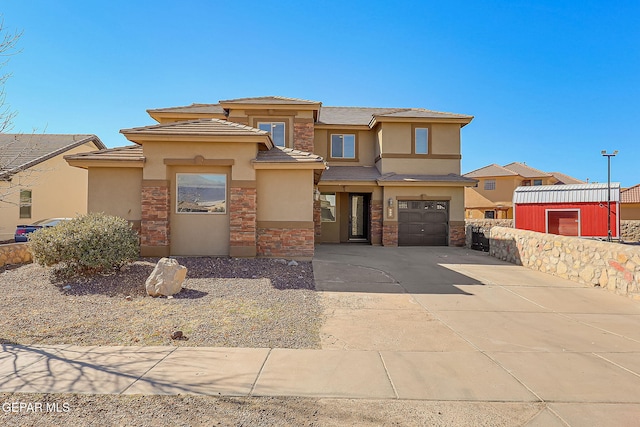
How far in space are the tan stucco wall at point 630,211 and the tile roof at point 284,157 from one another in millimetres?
34534

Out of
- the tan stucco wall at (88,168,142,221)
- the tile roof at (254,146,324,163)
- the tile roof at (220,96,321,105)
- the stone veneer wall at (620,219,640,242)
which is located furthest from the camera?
the stone veneer wall at (620,219,640,242)

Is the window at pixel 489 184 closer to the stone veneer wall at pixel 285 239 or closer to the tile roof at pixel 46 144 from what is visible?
the stone veneer wall at pixel 285 239

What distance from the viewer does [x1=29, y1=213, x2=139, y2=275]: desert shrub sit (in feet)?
27.6

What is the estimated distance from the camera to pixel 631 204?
105ft

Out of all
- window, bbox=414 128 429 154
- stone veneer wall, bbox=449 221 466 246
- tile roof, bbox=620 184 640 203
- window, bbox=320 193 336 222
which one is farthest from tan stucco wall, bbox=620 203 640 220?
window, bbox=320 193 336 222

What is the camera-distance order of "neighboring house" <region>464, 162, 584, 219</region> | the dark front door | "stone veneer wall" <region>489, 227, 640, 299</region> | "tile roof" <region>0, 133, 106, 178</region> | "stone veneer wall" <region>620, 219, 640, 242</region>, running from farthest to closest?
"neighboring house" <region>464, 162, 584, 219</region>, "stone veneer wall" <region>620, 219, 640, 242</region>, the dark front door, "tile roof" <region>0, 133, 106, 178</region>, "stone veneer wall" <region>489, 227, 640, 299</region>

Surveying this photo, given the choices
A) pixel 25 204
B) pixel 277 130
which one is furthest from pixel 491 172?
pixel 25 204

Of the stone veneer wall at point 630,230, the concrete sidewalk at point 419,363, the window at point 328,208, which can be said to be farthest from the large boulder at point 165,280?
the stone veneer wall at point 630,230

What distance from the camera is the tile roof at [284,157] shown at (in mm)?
11416

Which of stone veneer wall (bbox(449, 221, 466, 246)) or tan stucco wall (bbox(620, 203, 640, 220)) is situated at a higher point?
tan stucco wall (bbox(620, 203, 640, 220))

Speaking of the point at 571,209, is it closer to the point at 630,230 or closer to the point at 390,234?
the point at 630,230

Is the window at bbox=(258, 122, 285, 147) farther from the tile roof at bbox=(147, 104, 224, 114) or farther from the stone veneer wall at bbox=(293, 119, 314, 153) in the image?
the tile roof at bbox=(147, 104, 224, 114)

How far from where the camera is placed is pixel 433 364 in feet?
14.9

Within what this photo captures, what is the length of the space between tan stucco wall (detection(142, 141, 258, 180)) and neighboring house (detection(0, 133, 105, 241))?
417 inches
